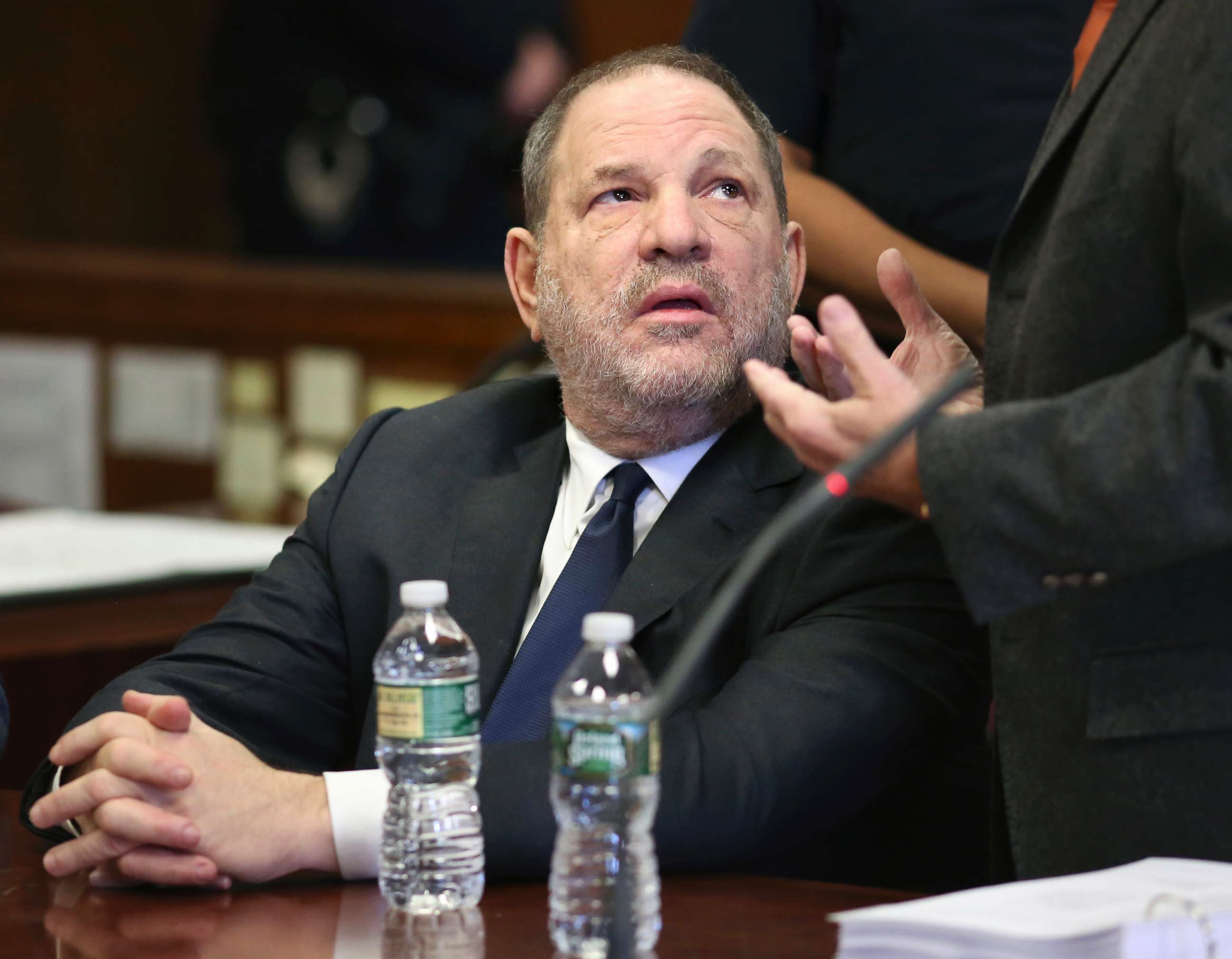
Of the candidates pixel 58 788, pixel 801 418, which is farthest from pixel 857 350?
pixel 58 788

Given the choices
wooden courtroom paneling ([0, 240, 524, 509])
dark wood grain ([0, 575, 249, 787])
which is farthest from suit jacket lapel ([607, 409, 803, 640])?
wooden courtroom paneling ([0, 240, 524, 509])

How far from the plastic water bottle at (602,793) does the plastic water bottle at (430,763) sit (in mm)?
96

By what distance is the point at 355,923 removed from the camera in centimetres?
139

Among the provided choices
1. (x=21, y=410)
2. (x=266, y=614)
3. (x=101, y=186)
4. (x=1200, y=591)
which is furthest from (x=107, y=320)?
(x=1200, y=591)

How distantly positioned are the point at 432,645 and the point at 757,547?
499mm

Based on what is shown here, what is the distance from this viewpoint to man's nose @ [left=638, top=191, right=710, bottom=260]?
1.98 meters

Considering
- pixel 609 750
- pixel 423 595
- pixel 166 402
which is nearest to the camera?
pixel 609 750

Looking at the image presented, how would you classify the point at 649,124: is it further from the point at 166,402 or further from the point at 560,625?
the point at 166,402

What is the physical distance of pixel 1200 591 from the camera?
1.41m

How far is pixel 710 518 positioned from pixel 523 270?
529 mm

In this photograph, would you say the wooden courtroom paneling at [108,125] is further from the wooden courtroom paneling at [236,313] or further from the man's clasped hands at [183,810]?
the man's clasped hands at [183,810]

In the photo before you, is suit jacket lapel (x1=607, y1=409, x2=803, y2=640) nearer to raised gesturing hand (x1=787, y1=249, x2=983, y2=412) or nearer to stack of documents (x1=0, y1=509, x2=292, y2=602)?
raised gesturing hand (x1=787, y1=249, x2=983, y2=412)

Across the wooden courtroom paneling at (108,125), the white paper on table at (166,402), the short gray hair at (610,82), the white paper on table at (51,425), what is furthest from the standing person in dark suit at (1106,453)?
the wooden courtroom paneling at (108,125)

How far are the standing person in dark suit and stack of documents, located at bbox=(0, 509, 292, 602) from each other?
161cm
